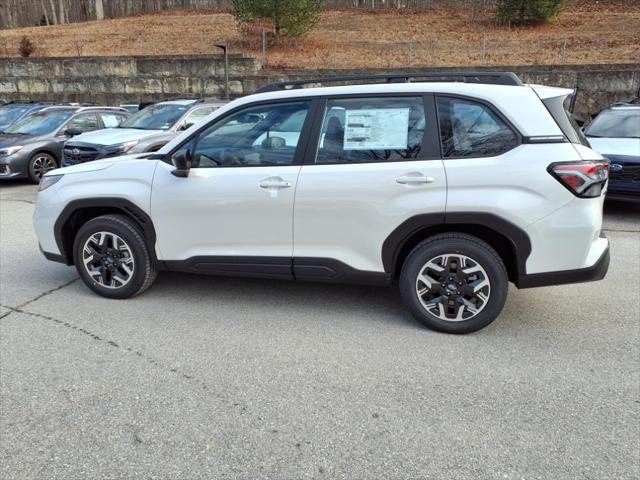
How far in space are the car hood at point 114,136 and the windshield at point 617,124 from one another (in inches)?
316

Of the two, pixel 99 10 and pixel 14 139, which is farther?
pixel 99 10

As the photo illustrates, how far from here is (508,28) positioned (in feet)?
85.6

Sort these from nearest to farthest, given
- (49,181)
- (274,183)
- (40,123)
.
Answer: (274,183)
(49,181)
(40,123)

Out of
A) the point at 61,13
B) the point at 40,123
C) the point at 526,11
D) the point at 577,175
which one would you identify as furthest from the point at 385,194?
the point at 61,13

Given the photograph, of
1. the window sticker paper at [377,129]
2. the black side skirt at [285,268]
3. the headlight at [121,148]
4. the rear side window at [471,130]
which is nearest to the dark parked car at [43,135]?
the headlight at [121,148]

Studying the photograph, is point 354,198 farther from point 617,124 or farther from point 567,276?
point 617,124

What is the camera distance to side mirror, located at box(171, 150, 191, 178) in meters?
4.03

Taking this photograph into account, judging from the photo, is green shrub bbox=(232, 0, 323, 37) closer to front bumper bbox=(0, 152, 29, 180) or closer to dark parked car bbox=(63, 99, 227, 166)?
dark parked car bbox=(63, 99, 227, 166)

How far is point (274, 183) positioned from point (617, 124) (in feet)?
24.5

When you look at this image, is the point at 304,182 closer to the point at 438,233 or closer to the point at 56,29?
the point at 438,233

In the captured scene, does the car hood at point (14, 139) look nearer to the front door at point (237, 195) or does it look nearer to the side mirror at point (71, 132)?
the side mirror at point (71, 132)

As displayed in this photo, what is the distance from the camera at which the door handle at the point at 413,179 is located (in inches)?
144

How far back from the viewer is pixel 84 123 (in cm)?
1177

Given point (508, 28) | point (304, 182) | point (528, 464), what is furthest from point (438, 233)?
point (508, 28)
